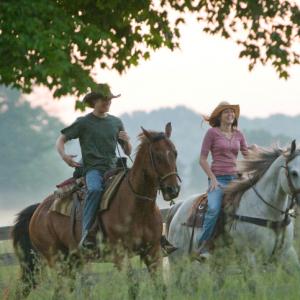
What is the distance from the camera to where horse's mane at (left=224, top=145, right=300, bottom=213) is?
11.5m

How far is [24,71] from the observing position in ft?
42.7

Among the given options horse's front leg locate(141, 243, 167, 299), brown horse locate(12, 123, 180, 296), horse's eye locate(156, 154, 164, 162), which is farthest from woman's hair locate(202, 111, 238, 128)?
horse's front leg locate(141, 243, 167, 299)

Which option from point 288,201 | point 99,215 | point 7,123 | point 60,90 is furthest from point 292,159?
point 7,123

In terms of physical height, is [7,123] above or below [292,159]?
above

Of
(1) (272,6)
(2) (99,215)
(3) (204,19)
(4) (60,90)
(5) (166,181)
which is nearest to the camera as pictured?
(5) (166,181)

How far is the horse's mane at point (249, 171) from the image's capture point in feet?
37.7

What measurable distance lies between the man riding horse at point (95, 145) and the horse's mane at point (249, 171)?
131cm

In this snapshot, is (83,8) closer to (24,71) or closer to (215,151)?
(24,71)

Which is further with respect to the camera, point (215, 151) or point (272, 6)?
point (272, 6)

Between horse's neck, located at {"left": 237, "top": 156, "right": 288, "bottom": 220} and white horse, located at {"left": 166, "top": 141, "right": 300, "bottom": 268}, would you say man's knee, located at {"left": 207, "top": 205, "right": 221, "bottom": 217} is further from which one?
horse's neck, located at {"left": 237, "top": 156, "right": 288, "bottom": 220}

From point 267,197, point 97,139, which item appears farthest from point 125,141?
point 267,197

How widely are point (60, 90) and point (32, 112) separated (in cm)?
8548

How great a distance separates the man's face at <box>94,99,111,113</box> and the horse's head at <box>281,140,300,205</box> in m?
2.10

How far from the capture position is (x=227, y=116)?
1151 cm
